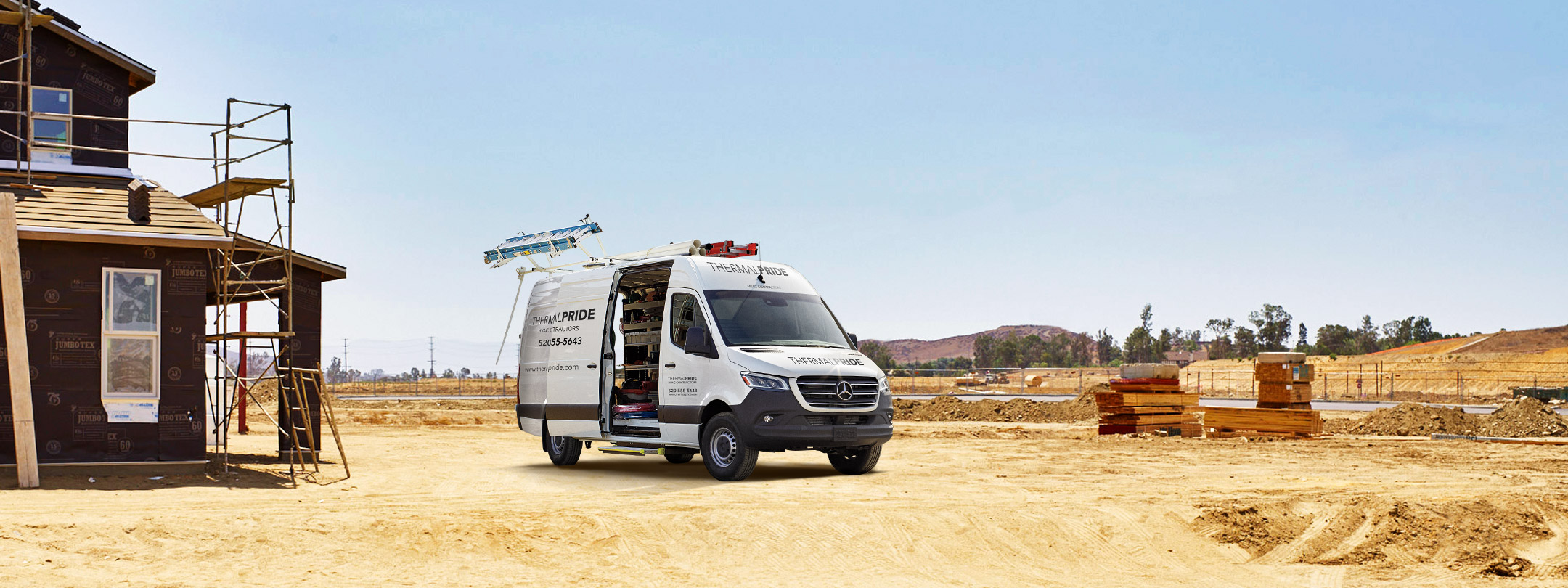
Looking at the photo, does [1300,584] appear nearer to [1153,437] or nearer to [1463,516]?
[1463,516]

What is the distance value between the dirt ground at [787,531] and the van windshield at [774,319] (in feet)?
5.78

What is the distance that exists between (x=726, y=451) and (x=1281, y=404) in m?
14.0

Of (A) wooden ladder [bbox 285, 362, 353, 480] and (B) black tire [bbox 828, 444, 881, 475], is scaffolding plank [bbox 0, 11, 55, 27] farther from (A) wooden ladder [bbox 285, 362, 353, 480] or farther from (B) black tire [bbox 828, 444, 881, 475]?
(B) black tire [bbox 828, 444, 881, 475]

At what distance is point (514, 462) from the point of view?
1838 centimetres

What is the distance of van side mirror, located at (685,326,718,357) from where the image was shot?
14.4 m

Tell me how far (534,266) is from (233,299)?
14.9 feet

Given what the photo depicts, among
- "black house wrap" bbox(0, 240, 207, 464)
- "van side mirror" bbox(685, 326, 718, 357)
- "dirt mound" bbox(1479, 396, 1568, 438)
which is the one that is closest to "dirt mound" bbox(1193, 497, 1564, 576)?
"van side mirror" bbox(685, 326, 718, 357)

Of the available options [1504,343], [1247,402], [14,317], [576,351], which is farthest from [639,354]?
[1504,343]

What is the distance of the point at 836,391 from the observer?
14.4 m

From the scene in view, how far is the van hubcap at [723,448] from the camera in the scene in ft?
46.9

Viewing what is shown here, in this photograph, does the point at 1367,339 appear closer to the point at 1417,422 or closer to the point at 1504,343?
the point at 1504,343

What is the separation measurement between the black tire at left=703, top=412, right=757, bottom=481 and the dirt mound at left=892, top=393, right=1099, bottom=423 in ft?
60.9

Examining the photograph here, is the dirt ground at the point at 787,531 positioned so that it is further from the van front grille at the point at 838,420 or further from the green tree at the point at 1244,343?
the green tree at the point at 1244,343

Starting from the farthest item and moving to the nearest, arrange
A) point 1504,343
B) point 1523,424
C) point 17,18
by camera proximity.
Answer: point 1504,343 → point 1523,424 → point 17,18
